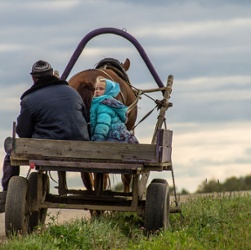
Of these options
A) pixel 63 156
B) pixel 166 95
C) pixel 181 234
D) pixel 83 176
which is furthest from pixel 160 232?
pixel 166 95

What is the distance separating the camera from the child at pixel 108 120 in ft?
38.9

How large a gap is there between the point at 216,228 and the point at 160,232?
2.93 ft

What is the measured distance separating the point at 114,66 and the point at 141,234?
428cm

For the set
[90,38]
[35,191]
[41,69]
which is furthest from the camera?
[90,38]

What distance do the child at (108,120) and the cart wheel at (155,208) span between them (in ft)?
2.21

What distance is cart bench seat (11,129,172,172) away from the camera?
11391 mm

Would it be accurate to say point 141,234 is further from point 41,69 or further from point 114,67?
point 114,67

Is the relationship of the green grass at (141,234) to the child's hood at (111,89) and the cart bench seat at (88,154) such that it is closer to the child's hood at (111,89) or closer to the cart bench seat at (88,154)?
the cart bench seat at (88,154)

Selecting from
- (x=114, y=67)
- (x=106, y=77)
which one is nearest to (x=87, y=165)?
(x=106, y=77)

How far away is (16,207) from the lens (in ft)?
37.4

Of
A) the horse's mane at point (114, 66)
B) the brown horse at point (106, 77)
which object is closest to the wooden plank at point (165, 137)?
the brown horse at point (106, 77)

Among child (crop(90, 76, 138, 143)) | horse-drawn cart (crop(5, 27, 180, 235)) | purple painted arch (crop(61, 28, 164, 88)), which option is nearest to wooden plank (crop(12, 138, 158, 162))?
horse-drawn cart (crop(5, 27, 180, 235))

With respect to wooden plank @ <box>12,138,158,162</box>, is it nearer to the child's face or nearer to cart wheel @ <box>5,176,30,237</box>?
cart wheel @ <box>5,176,30,237</box>

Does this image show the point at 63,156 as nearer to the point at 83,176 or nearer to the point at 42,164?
the point at 42,164
